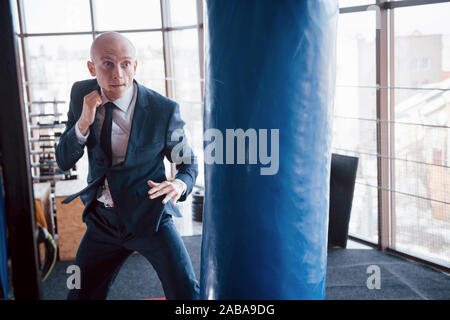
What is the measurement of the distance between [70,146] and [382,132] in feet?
9.83

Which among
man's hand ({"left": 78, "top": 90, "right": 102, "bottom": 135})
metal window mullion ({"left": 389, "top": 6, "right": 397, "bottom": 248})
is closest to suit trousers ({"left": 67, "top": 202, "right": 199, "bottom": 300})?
man's hand ({"left": 78, "top": 90, "right": 102, "bottom": 135})

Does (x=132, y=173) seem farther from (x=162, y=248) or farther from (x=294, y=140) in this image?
(x=294, y=140)

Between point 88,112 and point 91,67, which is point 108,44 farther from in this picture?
point 88,112

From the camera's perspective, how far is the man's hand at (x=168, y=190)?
1.24 meters

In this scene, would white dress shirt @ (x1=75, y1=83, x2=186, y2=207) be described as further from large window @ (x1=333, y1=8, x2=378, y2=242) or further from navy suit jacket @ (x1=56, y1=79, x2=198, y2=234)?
large window @ (x1=333, y1=8, x2=378, y2=242)

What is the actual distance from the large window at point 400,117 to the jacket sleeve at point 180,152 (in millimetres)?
2185

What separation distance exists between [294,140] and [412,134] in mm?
2804

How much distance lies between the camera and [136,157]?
1.23 metres

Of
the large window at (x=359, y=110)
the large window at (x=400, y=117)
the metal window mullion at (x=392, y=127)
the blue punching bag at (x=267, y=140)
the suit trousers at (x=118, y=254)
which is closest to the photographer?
the blue punching bag at (x=267, y=140)

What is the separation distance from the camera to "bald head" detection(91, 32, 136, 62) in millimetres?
1154

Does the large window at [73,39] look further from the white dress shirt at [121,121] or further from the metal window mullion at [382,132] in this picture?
the metal window mullion at [382,132]

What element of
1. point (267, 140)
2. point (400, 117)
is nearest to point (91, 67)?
point (267, 140)

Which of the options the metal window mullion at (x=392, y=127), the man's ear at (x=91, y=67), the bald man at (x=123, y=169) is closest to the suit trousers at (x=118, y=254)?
the bald man at (x=123, y=169)

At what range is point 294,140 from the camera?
1031 millimetres
